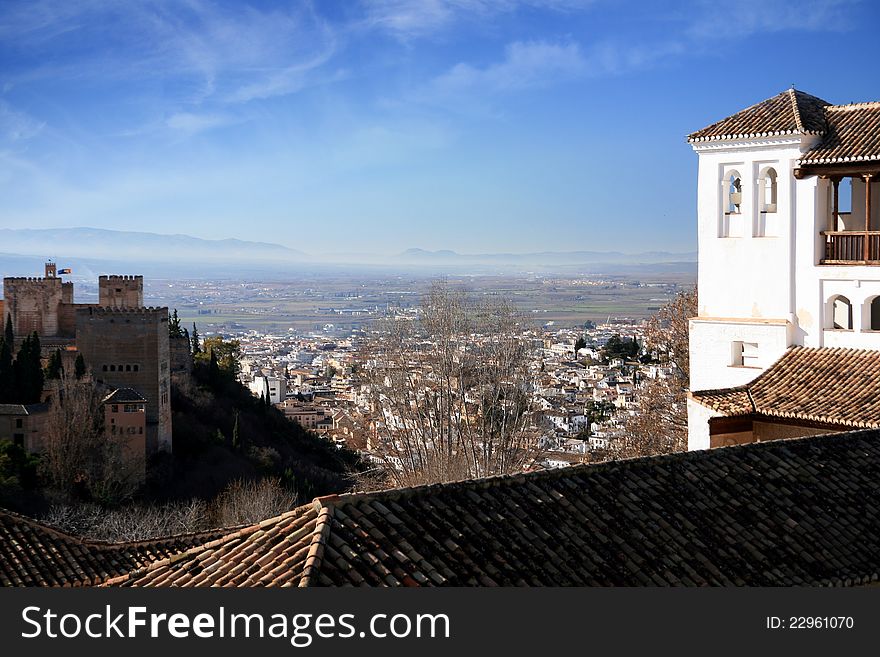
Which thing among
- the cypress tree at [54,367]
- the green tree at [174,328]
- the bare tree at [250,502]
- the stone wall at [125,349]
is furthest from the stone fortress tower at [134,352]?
the bare tree at [250,502]

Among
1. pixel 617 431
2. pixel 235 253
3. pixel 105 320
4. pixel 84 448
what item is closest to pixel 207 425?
pixel 105 320

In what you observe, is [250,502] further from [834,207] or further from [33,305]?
[33,305]

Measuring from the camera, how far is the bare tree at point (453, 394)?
20.0m

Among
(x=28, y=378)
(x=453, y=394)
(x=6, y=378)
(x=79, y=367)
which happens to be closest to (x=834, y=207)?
(x=453, y=394)

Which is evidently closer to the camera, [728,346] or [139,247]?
[728,346]

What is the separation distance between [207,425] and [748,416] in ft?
121

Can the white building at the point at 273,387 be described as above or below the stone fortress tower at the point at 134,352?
below

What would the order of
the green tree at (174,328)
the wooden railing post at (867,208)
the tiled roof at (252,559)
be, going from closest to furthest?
the tiled roof at (252,559)
the wooden railing post at (867,208)
the green tree at (174,328)

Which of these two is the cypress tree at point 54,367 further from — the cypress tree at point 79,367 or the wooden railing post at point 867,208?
the wooden railing post at point 867,208

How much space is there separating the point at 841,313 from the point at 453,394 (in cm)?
984

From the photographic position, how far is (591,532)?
610 centimetres

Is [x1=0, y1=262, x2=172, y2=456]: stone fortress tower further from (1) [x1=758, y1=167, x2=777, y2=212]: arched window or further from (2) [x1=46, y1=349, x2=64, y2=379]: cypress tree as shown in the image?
(1) [x1=758, y1=167, x2=777, y2=212]: arched window

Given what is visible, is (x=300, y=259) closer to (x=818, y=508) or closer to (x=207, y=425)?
(x=207, y=425)

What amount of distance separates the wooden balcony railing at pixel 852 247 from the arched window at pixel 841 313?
0.46 m
